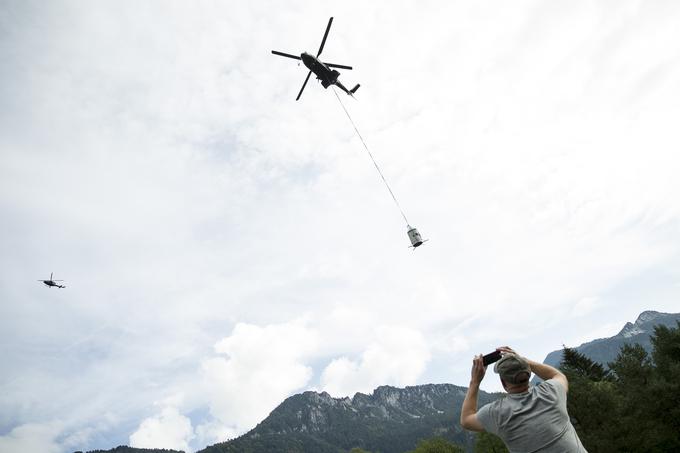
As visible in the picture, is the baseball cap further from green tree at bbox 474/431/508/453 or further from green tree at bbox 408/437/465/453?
green tree at bbox 408/437/465/453

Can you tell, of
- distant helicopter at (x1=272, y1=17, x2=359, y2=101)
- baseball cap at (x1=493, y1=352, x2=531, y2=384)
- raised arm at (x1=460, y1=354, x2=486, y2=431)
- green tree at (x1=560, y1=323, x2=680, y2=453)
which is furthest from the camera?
green tree at (x1=560, y1=323, x2=680, y2=453)

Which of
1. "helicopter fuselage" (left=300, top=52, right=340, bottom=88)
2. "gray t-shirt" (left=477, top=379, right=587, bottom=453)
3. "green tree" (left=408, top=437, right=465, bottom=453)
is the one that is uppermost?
"helicopter fuselage" (left=300, top=52, right=340, bottom=88)

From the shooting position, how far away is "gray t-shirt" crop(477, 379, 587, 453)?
11.1 feet

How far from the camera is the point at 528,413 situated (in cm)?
346

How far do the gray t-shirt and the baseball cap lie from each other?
0.47ft

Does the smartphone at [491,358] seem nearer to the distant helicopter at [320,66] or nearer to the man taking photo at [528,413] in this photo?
the man taking photo at [528,413]

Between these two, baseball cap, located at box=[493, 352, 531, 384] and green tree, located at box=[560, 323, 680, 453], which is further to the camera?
green tree, located at box=[560, 323, 680, 453]

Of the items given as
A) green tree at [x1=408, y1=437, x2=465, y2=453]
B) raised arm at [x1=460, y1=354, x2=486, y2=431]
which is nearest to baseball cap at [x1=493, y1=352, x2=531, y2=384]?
raised arm at [x1=460, y1=354, x2=486, y2=431]

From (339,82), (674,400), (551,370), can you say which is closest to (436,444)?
(674,400)

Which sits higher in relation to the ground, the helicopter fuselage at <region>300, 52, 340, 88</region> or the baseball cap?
the helicopter fuselage at <region>300, 52, 340, 88</region>

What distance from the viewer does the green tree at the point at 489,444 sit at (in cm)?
3759

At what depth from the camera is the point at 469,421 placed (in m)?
3.92

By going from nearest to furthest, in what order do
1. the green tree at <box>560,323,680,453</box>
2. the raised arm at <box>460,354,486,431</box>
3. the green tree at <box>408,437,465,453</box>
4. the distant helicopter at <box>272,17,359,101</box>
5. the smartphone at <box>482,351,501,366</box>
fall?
the raised arm at <box>460,354,486,431</box>, the smartphone at <box>482,351,501,366</box>, the distant helicopter at <box>272,17,359,101</box>, the green tree at <box>560,323,680,453</box>, the green tree at <box>408,437,465,453</box>

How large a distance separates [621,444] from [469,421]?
102ft
